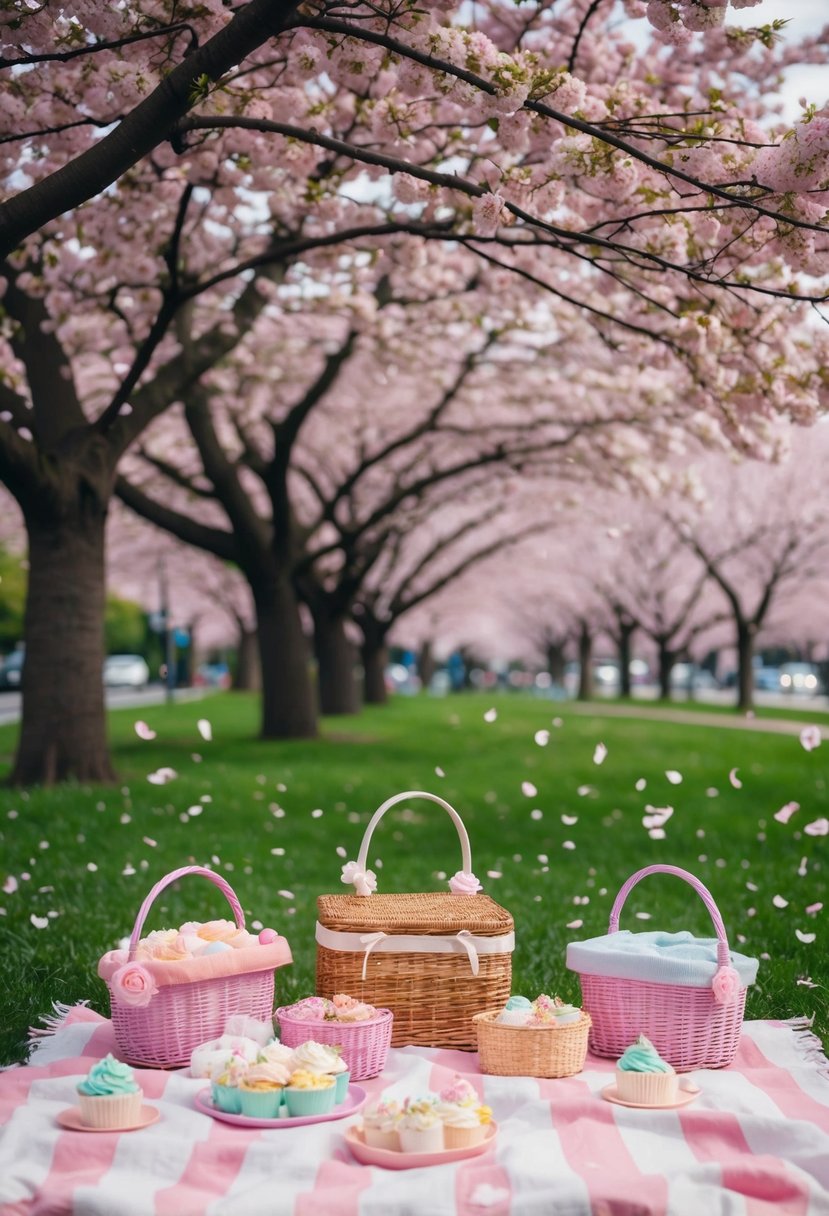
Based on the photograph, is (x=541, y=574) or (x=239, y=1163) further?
(x=541, y=574)

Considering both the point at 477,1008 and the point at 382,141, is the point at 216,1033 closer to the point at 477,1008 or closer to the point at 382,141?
Result: the point at 477,1008

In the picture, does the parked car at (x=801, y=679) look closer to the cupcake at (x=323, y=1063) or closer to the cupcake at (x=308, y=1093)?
the cupcake at (x=323, y=1063)

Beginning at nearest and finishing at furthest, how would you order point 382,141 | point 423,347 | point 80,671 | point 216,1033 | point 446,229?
point 216,1033 → point 382,141 → point 446,229 → point 80,671 → point 423,347

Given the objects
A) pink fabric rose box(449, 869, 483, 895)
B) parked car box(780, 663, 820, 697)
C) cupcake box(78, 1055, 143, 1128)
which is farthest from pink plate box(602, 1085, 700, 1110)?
parked car box(780, 663, 820, 697)

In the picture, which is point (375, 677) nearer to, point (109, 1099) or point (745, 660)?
point (745, 660)

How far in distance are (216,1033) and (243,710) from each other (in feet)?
75.0

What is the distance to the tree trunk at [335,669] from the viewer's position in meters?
21.5

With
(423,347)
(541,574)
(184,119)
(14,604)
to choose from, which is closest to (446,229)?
(184,119)

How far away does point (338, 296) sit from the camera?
36.7ft

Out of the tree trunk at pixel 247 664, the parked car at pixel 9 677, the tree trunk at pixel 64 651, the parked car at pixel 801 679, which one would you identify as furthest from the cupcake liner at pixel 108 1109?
the parked car at pixel 801 679

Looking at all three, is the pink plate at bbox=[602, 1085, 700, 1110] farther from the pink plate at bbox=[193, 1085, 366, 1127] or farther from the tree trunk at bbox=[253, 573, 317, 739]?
the tree trunk at bbox=[253, 573, 317, 739]

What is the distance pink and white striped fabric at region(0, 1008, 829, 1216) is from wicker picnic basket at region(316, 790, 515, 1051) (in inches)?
16.7

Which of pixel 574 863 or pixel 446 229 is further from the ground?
pixel 446 229

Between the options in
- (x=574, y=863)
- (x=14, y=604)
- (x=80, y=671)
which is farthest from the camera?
(x=14, y=604)
